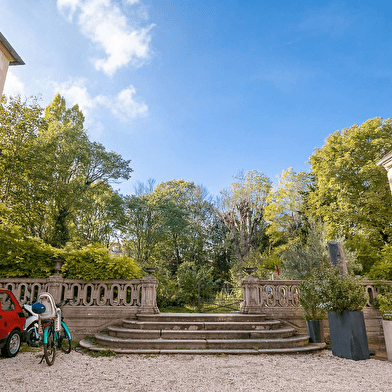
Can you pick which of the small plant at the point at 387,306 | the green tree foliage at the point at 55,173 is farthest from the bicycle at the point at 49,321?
the green tree foliage at the point at 55,173

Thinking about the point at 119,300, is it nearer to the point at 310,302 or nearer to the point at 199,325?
the point at 199,325

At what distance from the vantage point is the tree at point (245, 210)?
91.7 feet

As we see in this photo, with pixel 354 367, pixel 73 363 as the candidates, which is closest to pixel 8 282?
pixel 73 363

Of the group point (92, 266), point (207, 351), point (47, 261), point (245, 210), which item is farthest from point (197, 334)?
point (245, 210)

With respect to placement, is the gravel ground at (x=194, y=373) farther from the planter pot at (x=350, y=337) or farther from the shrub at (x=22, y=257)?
the shrub at (x=22, y=257)

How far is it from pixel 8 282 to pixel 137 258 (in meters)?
14.6

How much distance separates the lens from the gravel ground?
4.66 m

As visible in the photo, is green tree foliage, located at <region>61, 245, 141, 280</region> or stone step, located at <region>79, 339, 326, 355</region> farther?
green tree foliage, located at <region>61, 245, 141, 280</region>

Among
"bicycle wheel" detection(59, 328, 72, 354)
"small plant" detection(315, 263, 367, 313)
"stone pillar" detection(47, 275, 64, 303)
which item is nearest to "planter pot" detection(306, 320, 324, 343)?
"small plant" detection(315, 263, 367, 313)

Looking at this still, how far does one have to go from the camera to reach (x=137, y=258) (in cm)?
2308

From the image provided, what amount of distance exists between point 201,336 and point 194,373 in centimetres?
243

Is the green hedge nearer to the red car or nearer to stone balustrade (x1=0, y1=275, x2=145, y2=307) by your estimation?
stone balustrade (x1=0, y1=275, x2=145, y2=307)

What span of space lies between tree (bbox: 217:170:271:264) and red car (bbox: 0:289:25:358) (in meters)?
22.0

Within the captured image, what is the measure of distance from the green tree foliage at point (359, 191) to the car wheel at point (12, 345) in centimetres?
1521
